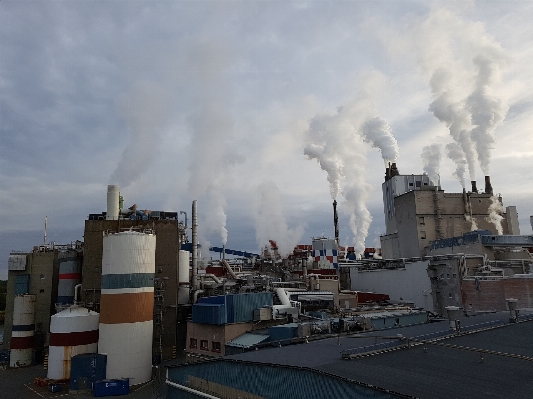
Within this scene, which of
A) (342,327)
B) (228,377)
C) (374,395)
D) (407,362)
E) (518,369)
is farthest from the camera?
(342,327)

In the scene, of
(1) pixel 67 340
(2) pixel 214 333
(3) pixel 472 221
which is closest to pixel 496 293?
(2) pixel 214 333

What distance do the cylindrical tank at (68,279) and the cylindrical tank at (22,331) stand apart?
325cm

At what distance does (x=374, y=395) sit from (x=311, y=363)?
4.80 meters

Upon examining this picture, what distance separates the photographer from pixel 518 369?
14594 millimetres

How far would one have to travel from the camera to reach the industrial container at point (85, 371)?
32.8 metres

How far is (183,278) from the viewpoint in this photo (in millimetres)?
51562

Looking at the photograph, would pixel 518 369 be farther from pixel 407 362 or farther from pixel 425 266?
pixel 425 266

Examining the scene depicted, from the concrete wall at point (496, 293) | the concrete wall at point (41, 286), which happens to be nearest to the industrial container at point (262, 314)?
the concrete wall at point (496, 293)

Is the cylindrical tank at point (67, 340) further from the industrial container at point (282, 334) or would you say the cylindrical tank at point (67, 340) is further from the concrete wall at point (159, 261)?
the industrial container at point (282, 334)

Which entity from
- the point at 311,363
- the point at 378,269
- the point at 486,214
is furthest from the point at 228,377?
the point at 486,214

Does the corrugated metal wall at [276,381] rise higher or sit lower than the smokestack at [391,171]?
lower

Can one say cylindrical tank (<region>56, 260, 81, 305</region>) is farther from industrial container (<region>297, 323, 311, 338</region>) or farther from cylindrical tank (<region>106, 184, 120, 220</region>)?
industrial container (<region>297, 323, 311, 338</region>)

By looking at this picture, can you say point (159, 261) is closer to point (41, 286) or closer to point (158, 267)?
point (158, 267)

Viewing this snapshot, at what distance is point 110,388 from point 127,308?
629 cm
